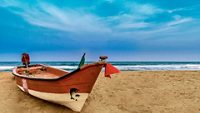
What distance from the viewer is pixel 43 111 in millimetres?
7395

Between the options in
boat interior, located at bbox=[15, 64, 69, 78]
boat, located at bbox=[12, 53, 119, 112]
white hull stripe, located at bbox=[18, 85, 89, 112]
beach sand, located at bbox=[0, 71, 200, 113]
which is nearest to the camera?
boat, located at bbox=[12, 53, 119, 112]

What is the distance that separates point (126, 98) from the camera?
8.95 meters

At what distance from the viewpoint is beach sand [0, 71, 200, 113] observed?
780 centimetres

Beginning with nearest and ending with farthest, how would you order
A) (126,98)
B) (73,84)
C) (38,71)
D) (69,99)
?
(73,84), (69,99), (126,98), (38,71)

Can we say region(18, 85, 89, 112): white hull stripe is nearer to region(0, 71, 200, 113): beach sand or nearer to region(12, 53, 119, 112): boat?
region(12, 53, 119, 112): boat

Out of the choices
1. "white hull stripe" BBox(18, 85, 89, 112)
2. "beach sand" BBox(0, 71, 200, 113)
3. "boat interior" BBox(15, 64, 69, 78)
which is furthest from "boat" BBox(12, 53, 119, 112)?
"boat interior" BBox(15, 64, 69, 78)

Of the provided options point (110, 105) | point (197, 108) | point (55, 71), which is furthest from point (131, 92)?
point (55, 71)

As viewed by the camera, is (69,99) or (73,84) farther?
(69,99)

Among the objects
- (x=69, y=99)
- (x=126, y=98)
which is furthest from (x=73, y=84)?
(x=126, y=98)

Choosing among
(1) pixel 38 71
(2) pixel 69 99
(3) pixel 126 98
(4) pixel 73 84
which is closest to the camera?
(4) pixel 73 84

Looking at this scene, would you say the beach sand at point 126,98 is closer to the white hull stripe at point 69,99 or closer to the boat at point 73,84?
the white hull stripe at point 69,99

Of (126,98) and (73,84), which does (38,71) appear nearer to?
(126,98)

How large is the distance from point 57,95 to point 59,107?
910 millimetres

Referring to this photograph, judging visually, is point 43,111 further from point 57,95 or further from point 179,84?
point 179,84
